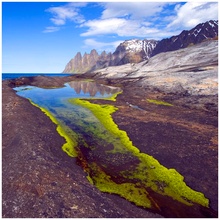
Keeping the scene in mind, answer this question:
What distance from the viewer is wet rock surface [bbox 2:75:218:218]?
16.4 m

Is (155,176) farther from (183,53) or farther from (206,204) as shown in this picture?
(183,53)

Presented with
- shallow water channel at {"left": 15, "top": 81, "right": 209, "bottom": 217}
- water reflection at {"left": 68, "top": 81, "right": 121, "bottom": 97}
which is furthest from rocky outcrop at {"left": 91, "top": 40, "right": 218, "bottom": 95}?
shallow water channel at {"left": 15, "top": 81, "right": 209, "bottom": 217}

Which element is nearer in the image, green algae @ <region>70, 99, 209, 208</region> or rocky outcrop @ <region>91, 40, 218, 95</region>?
green algae @ <region>70, 99, 209, 208</region>

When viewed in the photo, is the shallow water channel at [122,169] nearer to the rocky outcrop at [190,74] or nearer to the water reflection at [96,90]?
the rocky outcrop at [190,74]

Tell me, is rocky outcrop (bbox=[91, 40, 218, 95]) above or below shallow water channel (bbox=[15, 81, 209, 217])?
above

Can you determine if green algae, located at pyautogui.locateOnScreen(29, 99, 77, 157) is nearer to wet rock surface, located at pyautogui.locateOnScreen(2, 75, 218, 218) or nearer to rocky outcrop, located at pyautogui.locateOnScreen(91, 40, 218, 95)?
wet rock surface, located at pyautogui.locateOnScreen(2, 75, 218, 218)

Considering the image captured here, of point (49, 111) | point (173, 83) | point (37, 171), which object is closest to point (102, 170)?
point (37, 171)

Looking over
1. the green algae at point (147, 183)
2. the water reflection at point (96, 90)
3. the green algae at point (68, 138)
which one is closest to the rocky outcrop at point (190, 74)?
the water reflection at point (96, 90)

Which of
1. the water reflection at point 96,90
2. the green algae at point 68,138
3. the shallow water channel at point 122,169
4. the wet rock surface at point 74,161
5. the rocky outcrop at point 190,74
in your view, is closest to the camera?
the wet rock surface at point 74,161

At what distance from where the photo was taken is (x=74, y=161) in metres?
25.2

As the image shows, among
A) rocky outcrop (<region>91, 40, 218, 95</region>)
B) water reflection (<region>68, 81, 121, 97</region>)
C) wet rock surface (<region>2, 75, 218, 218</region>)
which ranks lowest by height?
wet rock surface (<region>2, 75, 218, 218</region>)

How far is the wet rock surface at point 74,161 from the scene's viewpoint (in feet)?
53.9

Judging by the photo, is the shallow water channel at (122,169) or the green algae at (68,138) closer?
the shallow water channel at (122,169)

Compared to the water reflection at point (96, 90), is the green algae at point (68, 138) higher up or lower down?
lower down
